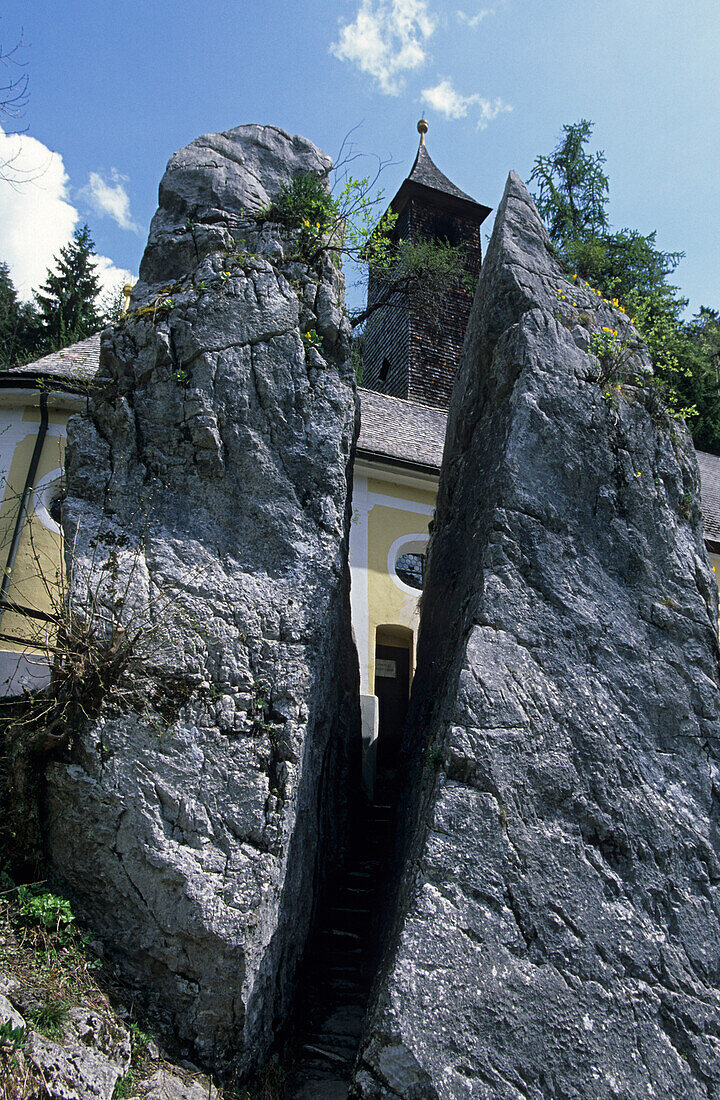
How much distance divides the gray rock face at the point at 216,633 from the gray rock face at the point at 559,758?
934 millimetres

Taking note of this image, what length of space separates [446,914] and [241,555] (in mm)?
2853

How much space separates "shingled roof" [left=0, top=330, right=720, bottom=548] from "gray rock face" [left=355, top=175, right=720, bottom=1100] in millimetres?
7417

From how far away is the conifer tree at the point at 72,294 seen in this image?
84.5ft

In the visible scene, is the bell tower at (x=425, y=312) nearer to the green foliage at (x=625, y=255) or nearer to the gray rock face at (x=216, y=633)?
the green foliage at (x=625, y=255)

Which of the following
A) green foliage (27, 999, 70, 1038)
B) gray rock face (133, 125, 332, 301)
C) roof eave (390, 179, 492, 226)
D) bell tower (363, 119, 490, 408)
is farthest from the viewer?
roof eave (390, 179, 492, 226)

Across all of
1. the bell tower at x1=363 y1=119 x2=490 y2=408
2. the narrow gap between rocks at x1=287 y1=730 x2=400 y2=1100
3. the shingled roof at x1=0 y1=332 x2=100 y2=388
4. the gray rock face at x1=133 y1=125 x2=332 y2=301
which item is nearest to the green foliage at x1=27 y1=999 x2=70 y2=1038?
the narrow gap between rocks at x1=287 y1=730 x2=400 y2=1100

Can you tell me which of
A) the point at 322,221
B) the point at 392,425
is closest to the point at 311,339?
the point at 322,221

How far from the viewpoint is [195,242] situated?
7715 millimetres

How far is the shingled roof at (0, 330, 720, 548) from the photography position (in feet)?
46.0

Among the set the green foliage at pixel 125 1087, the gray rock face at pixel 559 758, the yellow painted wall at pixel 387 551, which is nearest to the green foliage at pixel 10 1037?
the green foliage at pixel 125 1087

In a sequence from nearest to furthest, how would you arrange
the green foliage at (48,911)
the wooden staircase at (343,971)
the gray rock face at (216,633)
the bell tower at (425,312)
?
1. the green foliage at (48,911)
2. the gray rock face at (216,633)
3. the wooden staircase at (343,971)
4. the bell tower at (425,312)

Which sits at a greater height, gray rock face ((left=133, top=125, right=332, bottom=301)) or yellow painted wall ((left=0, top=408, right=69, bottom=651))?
gray rock face ((left=133, top=125, right=332, bottom=301))

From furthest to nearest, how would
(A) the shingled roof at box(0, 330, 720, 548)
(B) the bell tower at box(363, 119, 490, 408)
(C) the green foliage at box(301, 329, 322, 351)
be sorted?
(B) the bell tower at box(363, 119, 490, 408)
(A) the shingled roof at box(0, 330, 720, 548)
(C) the green foliage at box(301, 329, 322, 351)

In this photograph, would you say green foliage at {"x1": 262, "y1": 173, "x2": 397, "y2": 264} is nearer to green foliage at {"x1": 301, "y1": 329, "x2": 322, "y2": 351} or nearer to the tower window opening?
green foliage at {"x1": 301, "y1": 329, "x2": 322, "y2": 351}
